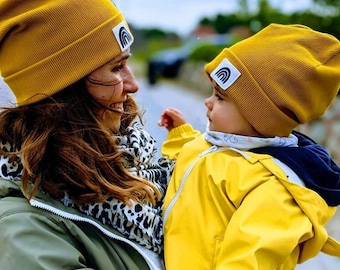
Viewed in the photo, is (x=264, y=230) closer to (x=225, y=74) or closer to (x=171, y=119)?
(x=225, y=74)

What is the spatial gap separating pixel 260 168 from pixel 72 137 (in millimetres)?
514

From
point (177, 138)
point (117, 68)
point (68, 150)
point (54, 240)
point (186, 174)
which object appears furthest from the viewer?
point (177, 138)

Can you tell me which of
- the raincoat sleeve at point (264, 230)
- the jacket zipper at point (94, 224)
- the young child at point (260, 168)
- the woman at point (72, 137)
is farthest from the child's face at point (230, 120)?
the jacket zipper at point (94, 224)

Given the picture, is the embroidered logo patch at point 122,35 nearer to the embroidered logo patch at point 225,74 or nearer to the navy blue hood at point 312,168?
the embroidered logo patch at point 225,74

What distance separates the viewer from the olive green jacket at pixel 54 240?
1.23m

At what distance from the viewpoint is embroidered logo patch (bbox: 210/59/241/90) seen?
5.42 ft

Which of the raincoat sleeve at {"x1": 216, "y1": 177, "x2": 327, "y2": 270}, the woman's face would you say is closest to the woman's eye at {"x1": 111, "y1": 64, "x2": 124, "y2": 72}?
the woman's face

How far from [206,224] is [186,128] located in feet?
1.77

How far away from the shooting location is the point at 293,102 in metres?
1.62

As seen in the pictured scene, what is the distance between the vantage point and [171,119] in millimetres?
1999

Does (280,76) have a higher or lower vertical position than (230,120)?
higher

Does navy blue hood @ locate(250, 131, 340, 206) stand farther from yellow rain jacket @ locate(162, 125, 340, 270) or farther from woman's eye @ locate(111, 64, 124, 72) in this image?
woman's eye @ locate(111, 64, 124, 72)

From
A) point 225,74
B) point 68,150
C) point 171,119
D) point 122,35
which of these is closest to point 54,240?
point 68,150

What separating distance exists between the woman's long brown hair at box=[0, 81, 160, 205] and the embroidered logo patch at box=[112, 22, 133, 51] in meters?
0.15
